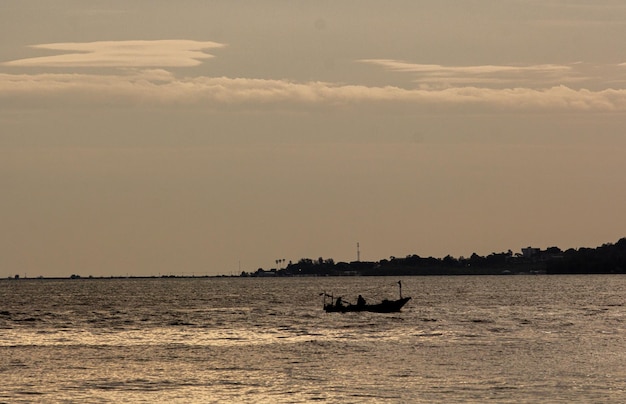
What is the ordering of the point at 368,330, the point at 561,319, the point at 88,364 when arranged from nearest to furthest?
the point at 88,364
the point at 368,330
the point at 561,319

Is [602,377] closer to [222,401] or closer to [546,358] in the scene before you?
[546,358]

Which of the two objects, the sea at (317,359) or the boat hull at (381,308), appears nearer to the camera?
the sea at (317,359)

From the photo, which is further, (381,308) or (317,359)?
(381,308)

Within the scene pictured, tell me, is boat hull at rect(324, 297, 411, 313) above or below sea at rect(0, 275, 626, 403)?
above

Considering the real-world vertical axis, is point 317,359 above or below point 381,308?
below

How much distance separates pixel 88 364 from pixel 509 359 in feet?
89.8

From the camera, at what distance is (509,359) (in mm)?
76875

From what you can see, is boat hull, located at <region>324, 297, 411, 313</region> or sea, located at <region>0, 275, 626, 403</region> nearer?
sea, located at <region>0, 275, 626, 403</region>

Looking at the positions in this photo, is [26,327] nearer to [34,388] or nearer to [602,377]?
[34,388]

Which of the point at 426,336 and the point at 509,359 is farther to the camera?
the point at 426,336

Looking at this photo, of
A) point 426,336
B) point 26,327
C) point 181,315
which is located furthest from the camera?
point 181,315

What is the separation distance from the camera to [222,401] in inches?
2251

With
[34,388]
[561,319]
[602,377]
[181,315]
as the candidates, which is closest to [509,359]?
[602,377]

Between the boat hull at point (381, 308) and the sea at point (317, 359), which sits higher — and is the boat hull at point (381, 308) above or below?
above
